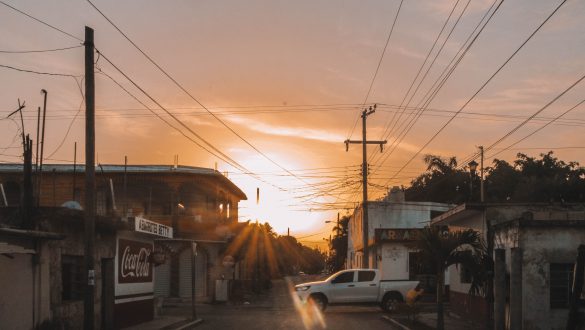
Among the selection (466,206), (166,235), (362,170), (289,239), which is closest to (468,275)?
(466,206)

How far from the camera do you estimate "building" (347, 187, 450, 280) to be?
45.8m

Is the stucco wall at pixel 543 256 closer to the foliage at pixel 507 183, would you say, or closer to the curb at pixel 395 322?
the curb at pixel 395 322

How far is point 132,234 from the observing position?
2514 cm

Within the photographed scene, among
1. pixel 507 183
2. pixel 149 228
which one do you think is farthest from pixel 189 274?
pixel 507 183

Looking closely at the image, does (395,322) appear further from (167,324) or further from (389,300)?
(167,324)

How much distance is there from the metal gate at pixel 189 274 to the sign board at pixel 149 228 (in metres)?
16.7

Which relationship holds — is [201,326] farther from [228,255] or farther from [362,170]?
[362,170]

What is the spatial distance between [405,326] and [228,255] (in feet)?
71.2

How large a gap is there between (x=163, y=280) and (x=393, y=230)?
14889mm

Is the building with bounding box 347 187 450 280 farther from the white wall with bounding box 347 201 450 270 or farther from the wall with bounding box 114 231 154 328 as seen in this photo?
the wall with bounding box 114 231 154 328

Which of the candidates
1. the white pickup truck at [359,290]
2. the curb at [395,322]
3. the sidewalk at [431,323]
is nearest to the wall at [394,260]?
the white pickup truck at [359,290]

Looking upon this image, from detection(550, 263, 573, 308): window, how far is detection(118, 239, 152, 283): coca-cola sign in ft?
44.0

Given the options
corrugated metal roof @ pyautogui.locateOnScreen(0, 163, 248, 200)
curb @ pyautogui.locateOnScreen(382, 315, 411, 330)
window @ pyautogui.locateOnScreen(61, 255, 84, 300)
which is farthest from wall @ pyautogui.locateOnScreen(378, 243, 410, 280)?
window @ pyautogui.locateOnScreen(61, 255, 84, 300)

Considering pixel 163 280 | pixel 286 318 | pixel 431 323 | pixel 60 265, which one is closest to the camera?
pixel 60 265
